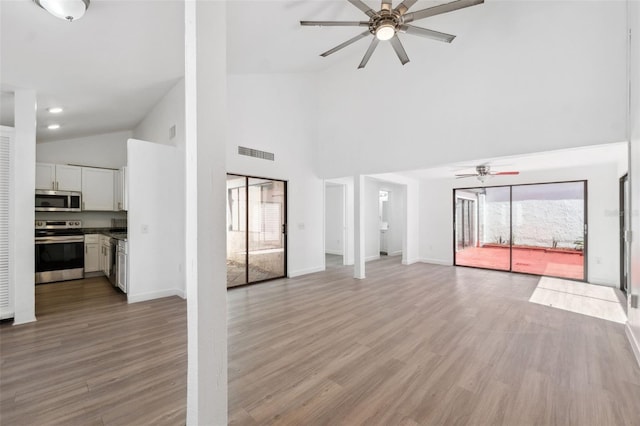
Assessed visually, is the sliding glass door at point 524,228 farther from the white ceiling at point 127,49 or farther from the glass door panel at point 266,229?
the glass door panel at point 266,229

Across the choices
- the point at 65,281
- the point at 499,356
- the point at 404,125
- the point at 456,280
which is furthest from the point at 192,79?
the point at 65,281

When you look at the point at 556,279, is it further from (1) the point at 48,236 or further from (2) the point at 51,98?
(1) the point at 48,236

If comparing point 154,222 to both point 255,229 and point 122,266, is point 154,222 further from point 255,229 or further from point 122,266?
→ point 255,229

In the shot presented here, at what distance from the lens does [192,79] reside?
1.48 metres

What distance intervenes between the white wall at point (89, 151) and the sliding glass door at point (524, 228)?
872 cm

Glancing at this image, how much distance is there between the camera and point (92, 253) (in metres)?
5.91

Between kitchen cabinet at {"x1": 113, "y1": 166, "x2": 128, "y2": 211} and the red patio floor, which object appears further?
the red patio floor

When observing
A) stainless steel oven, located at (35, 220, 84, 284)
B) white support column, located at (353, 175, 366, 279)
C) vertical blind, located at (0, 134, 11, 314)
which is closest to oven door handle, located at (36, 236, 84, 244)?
stainless steel oven, located at (35, 220, 84, 284)

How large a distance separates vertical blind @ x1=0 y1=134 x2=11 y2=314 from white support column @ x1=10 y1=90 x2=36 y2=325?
0.07 m

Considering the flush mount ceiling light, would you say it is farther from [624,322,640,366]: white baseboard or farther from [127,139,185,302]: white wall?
[624,322,640,366]: white baseboard

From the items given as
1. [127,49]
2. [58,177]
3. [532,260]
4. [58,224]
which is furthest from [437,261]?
[58,177]

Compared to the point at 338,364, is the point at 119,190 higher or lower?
higher

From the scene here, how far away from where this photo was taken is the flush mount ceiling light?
6.55 ft

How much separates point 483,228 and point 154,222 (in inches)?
308
